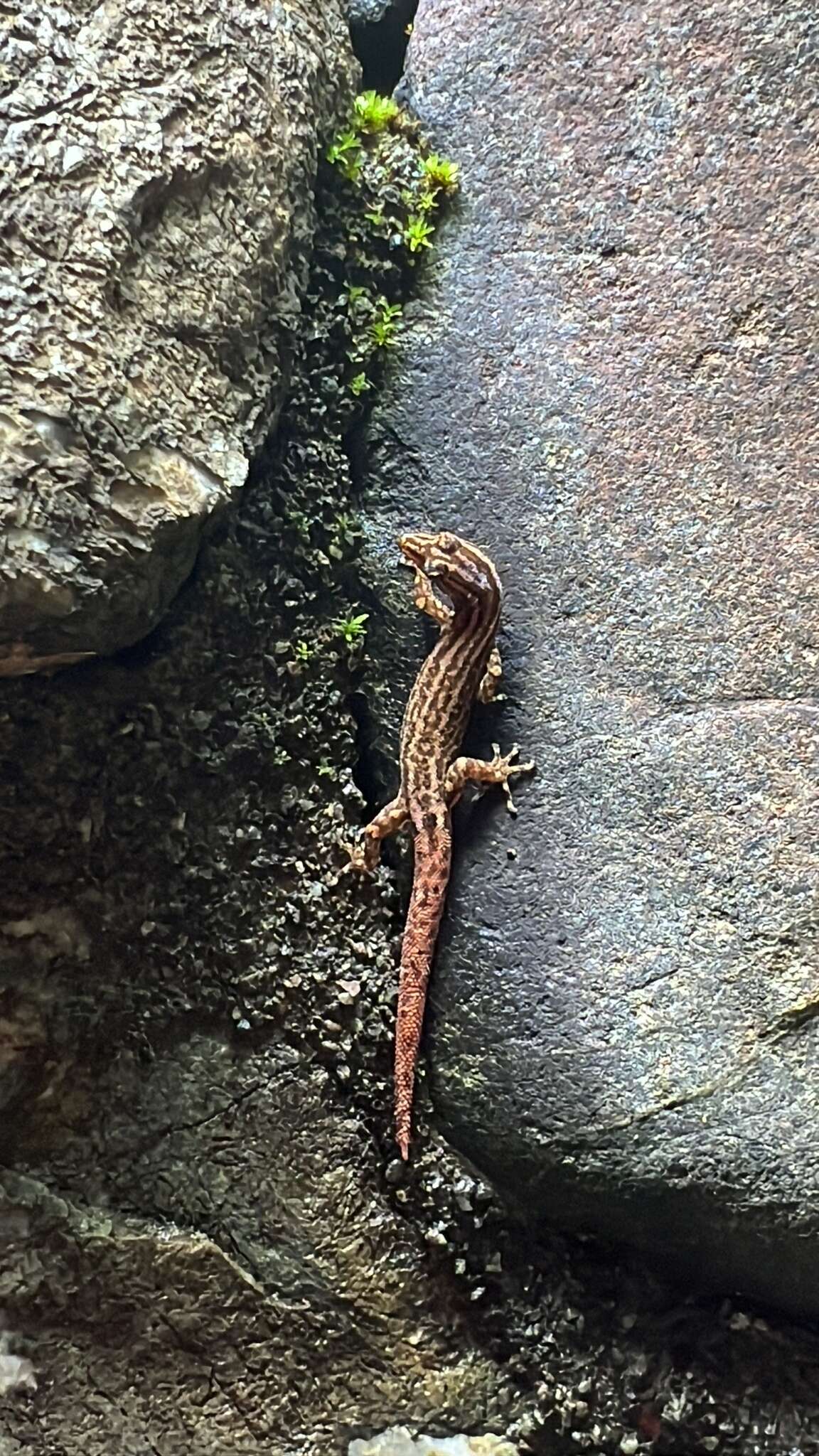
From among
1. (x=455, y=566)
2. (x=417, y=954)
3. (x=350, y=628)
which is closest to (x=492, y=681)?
(x=455, y=566)

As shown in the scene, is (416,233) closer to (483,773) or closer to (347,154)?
(347,154)

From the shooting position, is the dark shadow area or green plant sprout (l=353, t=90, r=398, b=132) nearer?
green plant sprout (l=353, t=90, r=398, b=132)

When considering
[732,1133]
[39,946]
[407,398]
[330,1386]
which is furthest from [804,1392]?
[407,398]

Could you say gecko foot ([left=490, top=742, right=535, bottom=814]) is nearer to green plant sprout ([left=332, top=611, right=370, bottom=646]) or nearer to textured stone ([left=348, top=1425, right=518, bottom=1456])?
green plant sprout ([left=332, top=611, right=370, bottom=646])

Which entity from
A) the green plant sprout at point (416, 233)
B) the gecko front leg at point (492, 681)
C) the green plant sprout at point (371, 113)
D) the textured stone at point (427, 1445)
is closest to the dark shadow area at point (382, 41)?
the green plant sprout at point (371, 113)

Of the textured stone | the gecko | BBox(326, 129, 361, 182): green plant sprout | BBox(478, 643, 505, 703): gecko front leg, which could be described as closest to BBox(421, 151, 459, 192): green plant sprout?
BBox(326, 129, 361, 182): green plant sprout

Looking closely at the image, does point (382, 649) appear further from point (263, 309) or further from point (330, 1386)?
point (330, 1386)
